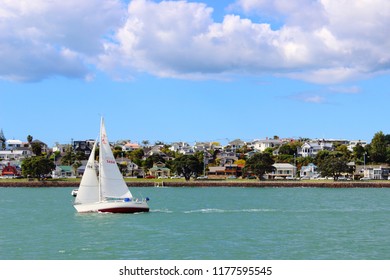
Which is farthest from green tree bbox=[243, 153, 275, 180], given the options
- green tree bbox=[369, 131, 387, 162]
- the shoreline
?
green tree bbox=[369, 131, 387, 162]

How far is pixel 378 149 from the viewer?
176m

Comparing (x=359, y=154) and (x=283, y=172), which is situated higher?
(x=359, y=154)

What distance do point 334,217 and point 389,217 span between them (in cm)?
522

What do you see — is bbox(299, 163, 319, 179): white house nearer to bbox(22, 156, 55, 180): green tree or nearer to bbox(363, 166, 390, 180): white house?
bbox(363, 166, 390, 180): white house

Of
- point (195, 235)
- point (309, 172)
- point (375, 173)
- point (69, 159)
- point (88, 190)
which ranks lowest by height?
point (195, 235)

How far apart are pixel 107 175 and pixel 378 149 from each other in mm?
129941

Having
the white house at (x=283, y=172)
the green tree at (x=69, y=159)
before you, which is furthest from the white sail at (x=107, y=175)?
the green tree at (x=69, y=159)

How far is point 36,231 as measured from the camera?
48344 millimetres

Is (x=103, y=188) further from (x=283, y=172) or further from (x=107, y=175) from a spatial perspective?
(x=283, y=172)

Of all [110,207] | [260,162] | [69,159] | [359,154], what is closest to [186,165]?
[260,162]

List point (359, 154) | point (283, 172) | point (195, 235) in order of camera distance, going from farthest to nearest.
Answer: point (359, 154)
point (283, 172)
point (195, 235)

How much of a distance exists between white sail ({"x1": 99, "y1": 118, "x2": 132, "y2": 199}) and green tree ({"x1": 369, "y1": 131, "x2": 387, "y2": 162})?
127m

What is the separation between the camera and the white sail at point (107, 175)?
5925cm

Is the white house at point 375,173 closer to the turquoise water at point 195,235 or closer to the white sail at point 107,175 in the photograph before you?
the turquoise water at point 195,235
